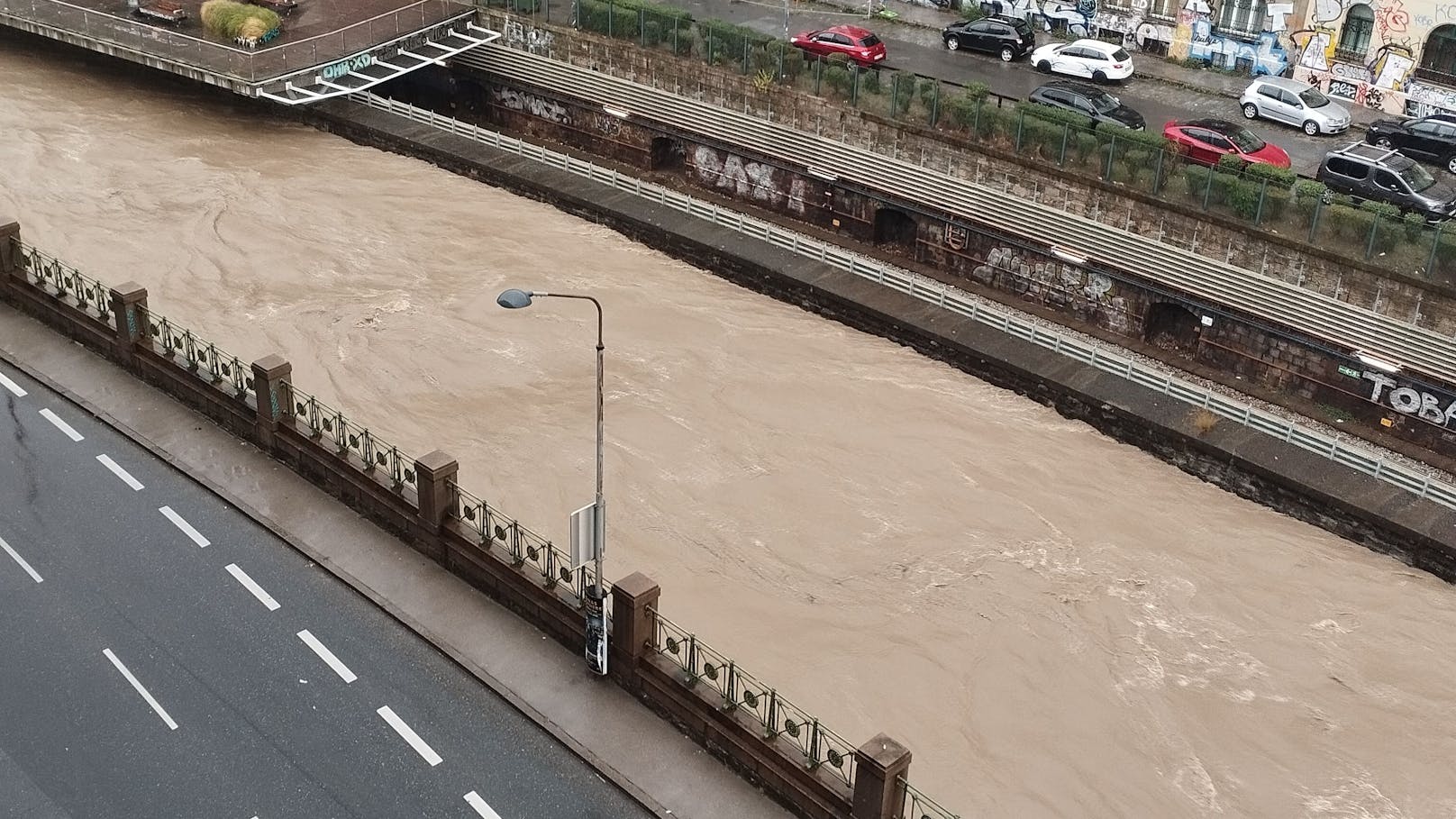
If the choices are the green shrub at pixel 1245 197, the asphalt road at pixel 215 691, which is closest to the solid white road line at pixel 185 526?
the asphalt road at pixel 215 691

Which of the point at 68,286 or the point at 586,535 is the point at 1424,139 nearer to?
the point at 586,535

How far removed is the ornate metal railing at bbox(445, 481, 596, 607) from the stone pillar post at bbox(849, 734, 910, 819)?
5.61 meters

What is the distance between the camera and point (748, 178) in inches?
1658

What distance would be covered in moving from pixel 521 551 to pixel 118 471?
8.37m

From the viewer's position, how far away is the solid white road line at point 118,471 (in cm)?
2659

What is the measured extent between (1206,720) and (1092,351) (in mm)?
10323

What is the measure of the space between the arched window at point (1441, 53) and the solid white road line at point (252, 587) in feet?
113

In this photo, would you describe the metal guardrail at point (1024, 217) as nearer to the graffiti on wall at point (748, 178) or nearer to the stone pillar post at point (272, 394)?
the graffiti on wall at point (748, 178)

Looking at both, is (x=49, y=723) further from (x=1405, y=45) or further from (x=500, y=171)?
(x=1405, y=45)

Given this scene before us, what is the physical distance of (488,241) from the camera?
128 ft

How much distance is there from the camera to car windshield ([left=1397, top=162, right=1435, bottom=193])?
116ft

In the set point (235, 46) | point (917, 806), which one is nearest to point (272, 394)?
point (917, 806)

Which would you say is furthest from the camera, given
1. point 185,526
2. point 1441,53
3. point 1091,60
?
point 1091,60

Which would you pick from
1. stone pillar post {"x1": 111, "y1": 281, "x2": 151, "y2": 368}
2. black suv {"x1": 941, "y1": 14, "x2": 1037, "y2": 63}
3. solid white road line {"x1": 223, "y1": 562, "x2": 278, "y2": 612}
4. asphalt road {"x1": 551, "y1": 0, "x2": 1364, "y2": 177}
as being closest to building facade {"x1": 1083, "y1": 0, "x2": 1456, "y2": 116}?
asphalt road {"x1": 551, "y1": 0, "x2": 1364, "y2": 177}
